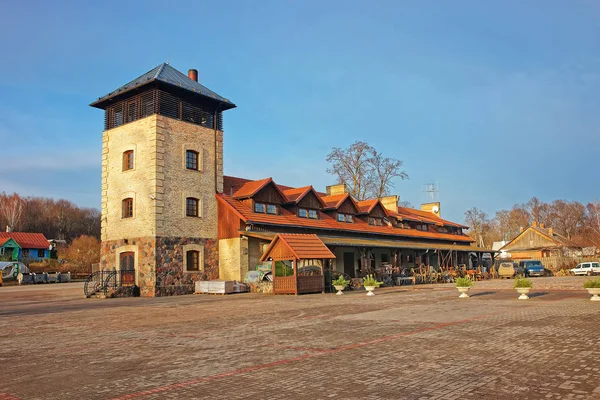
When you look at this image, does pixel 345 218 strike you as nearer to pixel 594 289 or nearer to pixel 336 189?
pixel 336 189

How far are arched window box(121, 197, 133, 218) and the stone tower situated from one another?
0.20ft

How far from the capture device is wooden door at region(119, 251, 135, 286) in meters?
27.6

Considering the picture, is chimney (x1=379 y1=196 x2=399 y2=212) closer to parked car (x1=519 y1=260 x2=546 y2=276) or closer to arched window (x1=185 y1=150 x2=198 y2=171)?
parked car (x1=519 y1=260 x2=546 y2=276)

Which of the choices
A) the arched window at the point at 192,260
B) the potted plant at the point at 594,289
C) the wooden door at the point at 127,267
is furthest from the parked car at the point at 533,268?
the wooden door at the point at 127,267

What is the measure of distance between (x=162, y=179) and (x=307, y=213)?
11.3 m

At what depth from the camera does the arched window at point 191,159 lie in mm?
29605

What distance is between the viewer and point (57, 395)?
6031 mm

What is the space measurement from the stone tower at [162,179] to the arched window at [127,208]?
62 millimetres

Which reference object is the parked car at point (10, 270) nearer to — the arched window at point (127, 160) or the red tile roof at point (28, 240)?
the red tile roof at point (28, 240)

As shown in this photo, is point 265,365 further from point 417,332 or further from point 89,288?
point 89,288

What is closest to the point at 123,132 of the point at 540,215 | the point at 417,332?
the point at 417,332

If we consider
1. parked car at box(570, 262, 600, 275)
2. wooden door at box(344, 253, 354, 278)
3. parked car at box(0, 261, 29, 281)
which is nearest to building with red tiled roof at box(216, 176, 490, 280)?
wooden door at box(344, 253, 354, 278)

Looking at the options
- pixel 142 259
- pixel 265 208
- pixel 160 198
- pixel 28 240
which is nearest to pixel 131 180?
pixel 160 198

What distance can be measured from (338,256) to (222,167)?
10.6 metres
